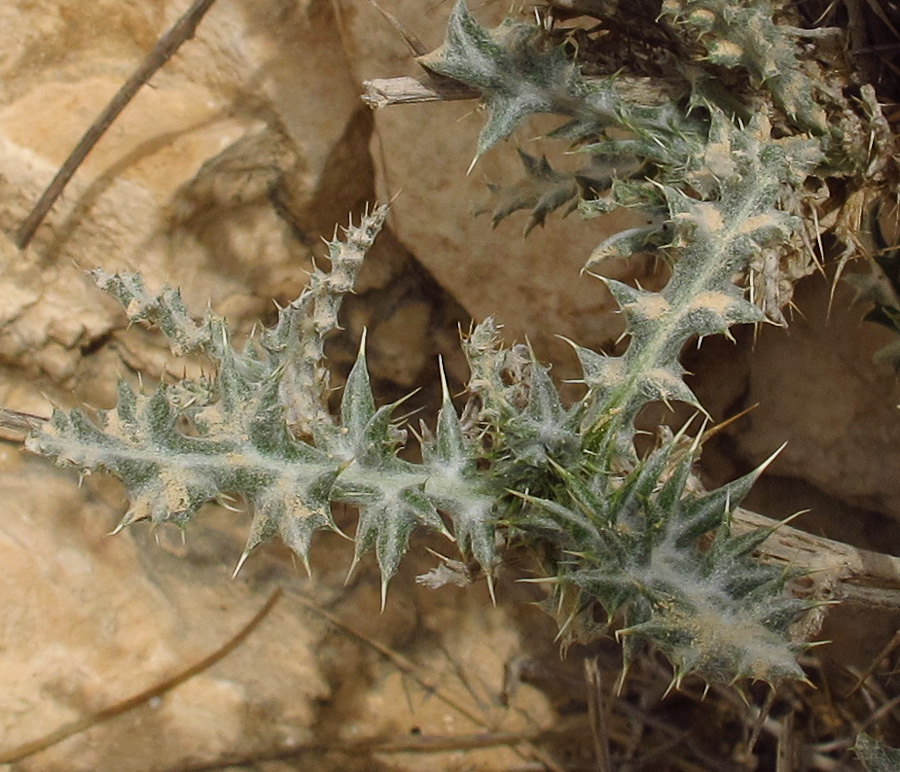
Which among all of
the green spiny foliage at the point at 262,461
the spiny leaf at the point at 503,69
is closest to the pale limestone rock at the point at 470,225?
the spiny leaf at the point at 503,69

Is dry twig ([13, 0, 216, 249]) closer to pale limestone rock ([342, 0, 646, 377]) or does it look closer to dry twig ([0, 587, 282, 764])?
pale limestone rock ([342, 0, 646, 377])

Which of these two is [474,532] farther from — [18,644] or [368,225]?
[18,644]

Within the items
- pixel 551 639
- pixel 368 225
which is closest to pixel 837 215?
pixel 368 225

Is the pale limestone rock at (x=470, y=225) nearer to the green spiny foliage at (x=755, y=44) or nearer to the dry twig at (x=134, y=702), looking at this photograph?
the green spiny foliage at (x=755, y=44)

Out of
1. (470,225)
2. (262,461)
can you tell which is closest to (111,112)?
(470,225)

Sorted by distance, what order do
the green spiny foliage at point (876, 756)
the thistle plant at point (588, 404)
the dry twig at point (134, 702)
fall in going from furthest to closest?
1. the dry twig at point (134, 702)
2. the green spiny foliage at point (876, 756)
3. the thistle plant at point (588, 404)

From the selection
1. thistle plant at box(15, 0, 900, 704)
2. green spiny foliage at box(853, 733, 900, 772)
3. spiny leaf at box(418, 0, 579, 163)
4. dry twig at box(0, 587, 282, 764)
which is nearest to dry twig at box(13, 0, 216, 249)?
thistle plant at box(15, 0, 900, 704)

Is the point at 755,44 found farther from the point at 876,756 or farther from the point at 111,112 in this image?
the point at 111,112

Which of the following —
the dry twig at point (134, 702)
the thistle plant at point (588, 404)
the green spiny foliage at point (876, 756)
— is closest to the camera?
the thistle plant at point (588, 404)

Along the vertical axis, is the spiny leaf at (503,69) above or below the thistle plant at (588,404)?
above
